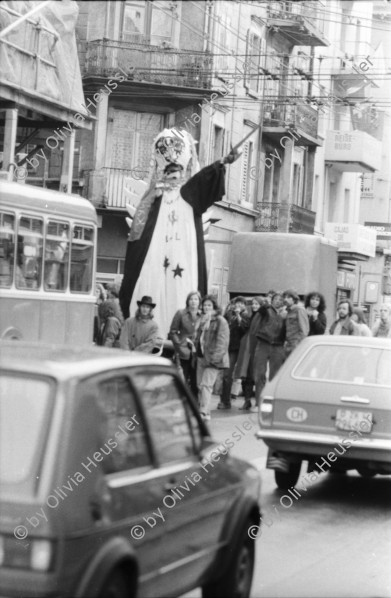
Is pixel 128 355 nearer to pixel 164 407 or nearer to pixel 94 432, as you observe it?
pixel 164 407

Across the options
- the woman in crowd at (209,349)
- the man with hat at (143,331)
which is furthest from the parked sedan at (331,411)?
the woman in crowd at (209,349)

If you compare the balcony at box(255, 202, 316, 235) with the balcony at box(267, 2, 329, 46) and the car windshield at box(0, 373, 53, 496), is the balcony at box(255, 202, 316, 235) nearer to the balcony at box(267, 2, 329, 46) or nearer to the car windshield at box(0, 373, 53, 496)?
the balcony at box(267, 2, 329, 46)

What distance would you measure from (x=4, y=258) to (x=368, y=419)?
664 centimetres

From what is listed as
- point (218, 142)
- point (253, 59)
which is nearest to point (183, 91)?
point (218, 142)

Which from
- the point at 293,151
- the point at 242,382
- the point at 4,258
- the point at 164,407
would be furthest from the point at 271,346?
the point at 293,151

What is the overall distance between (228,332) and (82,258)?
109 inches

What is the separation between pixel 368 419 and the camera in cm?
1189

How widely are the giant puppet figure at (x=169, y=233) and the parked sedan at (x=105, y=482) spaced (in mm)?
12844

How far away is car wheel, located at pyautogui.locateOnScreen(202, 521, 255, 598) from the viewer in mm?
7109

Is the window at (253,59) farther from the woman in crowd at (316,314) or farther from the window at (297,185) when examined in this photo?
the woman in crowd at (316,314)

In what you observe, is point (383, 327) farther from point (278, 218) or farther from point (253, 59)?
point (278, 218)

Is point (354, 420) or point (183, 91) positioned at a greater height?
point (183, 91)

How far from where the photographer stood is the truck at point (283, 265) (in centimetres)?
3238

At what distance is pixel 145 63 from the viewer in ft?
123
